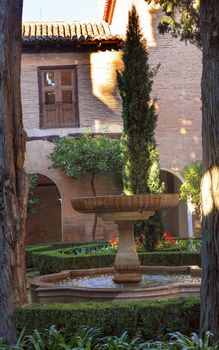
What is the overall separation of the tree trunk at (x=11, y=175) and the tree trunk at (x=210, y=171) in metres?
1.85

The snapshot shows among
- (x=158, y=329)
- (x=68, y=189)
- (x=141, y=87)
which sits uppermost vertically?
(x=141, y=87)

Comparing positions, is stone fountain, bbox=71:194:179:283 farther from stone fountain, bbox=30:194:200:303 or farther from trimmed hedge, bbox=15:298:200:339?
trimmed hedge, bbox=15:298:200:339

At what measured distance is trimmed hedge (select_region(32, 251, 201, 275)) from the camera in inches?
502

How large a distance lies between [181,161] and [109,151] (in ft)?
8.01

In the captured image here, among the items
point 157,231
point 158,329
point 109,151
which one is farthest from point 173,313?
point 109,151

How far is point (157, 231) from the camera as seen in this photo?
1514cm

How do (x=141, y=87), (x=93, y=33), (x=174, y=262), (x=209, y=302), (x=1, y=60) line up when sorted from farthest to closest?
1. (x=93, y=33)
2. (x=141, y=87)
3. (x=174, y=262)
4. (x=1, y=60)
5. (x=209, y=302)

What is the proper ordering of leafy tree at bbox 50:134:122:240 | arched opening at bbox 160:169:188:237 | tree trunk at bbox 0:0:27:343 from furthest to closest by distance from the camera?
1. arched opening at bbox 160:169:188:237
2. leafy tree at bbox 50:134:122:240
3. tree trunk at bbox 0:0:27:343

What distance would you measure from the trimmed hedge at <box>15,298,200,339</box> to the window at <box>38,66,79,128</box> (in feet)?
48.7

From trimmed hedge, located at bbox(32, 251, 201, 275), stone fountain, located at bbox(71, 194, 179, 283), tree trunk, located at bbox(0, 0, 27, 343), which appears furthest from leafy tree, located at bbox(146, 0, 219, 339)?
trimmed hedge, located at bbox(32, 251, 201, 275)

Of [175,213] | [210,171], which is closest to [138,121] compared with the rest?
[210,171]

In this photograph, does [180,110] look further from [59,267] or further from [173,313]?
[173,313]

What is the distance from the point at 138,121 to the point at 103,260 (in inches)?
129

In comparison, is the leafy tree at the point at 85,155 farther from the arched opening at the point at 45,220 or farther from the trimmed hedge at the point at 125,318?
the trimmed hedge at the point at 125,318
